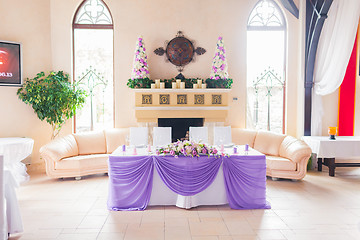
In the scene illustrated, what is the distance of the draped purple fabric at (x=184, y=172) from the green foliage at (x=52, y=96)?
3120 millimetres

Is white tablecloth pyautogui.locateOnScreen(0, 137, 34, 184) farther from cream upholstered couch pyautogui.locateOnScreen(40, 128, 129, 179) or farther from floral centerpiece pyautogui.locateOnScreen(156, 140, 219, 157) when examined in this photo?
floral centerpiece pyautogui.locateOnScreen(156, 140, 219, 157)

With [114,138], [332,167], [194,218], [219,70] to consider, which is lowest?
[194,218]

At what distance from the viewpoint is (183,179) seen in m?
4.28

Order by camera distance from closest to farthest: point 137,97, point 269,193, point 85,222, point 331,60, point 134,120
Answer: point 85,222, point 269,193, point 331,60, point 137,97, point 134,120

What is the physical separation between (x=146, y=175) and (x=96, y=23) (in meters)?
4.47

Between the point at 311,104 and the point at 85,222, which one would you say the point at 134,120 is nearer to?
the point at 85,222

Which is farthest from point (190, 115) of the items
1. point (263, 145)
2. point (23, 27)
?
point (23, 27)

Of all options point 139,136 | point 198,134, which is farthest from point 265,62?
point 139,136

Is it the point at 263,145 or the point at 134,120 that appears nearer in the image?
the point at 263,145

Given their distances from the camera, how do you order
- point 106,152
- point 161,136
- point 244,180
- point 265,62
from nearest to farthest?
point 244,180
point 161,136
point 106,152
point 265,62

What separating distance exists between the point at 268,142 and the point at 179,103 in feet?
6.97

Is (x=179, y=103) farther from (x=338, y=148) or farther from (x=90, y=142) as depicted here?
(x=338, y=148)

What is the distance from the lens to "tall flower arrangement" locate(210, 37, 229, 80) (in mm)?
6707

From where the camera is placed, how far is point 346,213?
13.8 ft
